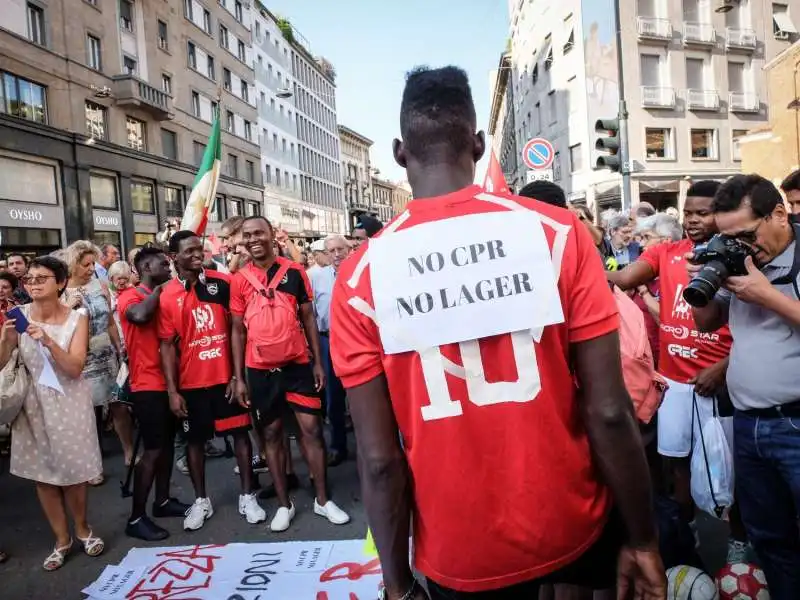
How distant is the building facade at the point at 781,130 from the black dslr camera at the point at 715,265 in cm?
1870

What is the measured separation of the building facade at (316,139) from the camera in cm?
5372

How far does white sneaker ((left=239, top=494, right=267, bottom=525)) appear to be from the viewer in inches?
181

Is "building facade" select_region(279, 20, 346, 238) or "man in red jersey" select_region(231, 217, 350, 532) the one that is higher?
"building facade" select_region(279, 20, 346, 238)

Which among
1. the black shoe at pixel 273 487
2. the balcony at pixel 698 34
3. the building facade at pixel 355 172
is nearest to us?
the black shoe at pixel 273 487

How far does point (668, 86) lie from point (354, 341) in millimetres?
30458

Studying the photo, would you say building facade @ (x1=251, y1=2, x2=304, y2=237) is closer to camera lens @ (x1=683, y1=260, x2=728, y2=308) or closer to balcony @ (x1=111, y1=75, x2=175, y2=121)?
balcony @ (x1=111, y1=75, x2=175, y2=121)

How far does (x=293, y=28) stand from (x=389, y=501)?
57.0m

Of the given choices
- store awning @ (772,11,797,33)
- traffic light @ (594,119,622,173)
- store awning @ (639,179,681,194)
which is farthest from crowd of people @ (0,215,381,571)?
store awning @ (772,11,797,33)

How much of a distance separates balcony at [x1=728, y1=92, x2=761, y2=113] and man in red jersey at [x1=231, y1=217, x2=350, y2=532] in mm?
30425

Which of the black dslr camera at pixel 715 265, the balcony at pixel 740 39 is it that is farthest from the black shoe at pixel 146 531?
the balcony at pixel 740 39

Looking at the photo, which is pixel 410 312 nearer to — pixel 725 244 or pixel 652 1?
pixel 725 244

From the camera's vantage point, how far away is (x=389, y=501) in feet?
5.33

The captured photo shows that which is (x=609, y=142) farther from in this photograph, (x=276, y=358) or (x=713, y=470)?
(x=713, y=470)

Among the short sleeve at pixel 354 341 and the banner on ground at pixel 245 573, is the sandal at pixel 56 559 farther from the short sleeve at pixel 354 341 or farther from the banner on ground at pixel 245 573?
the short sleeve at pixel 354 341
